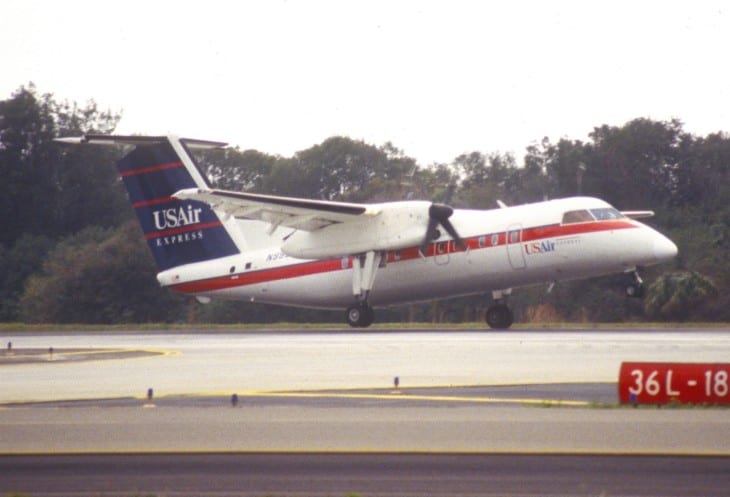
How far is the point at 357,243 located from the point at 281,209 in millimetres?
2405

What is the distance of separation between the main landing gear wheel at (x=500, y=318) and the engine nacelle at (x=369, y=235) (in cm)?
298

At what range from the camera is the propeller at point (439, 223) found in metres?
32.8

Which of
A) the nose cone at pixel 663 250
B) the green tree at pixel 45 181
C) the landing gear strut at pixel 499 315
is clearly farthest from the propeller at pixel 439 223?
the green tree at pixel 45 181

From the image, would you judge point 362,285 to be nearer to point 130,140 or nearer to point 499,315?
point 499,315

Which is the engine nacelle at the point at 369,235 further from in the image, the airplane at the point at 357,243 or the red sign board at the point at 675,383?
the red sign board at the point at 675,383

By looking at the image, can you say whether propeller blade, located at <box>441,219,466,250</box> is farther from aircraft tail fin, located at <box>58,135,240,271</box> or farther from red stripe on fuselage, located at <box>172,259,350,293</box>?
aircraft tail fin, located at <box>58,135,240,271</box>

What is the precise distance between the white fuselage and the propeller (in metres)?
0.21

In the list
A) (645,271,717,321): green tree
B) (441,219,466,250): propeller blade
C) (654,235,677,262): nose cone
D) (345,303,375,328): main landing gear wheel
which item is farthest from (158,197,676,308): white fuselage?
(645,271,717,321): green tree

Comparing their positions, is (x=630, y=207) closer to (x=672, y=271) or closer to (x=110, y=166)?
(x=672, y=271)

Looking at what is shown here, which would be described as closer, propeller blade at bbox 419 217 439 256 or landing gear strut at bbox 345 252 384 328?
propeller blade at bbox 419 217 439 256

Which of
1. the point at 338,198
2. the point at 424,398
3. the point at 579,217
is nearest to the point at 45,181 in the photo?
the point at 338,198

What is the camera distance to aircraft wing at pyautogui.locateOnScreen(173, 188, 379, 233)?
33.1 m

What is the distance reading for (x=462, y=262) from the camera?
3319cm

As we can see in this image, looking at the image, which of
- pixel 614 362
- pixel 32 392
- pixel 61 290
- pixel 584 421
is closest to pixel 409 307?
pixel 61 290
